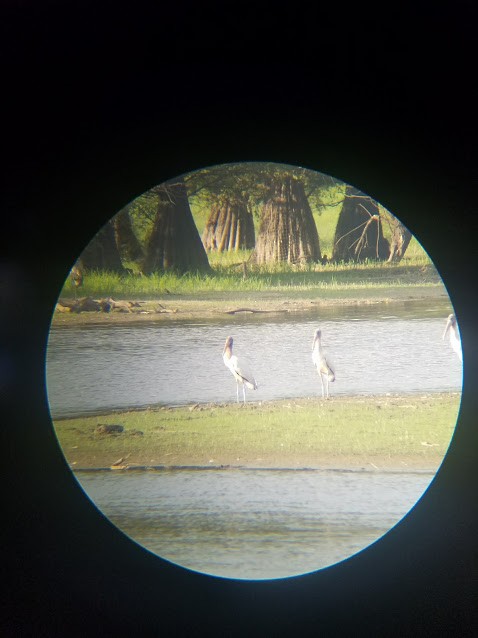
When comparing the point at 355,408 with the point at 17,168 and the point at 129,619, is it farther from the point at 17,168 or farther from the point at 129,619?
the point at 17,168

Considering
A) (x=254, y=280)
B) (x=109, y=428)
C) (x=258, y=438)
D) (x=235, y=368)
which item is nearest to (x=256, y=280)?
(x=254, y=280)

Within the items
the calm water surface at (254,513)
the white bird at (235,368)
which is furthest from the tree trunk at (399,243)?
the calm water surface at (254,513)

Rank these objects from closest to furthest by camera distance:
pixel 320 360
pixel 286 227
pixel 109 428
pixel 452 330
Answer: pixel 286 227 < pixel 109 428 < pixel 320 360 < pixel 452 330

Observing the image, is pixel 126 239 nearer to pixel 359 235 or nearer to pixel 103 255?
pixel 103 255

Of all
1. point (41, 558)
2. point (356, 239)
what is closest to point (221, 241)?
point (356, 239)

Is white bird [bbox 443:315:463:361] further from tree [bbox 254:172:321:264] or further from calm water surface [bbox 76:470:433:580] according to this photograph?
tree [bbox 254:172:321:264]
